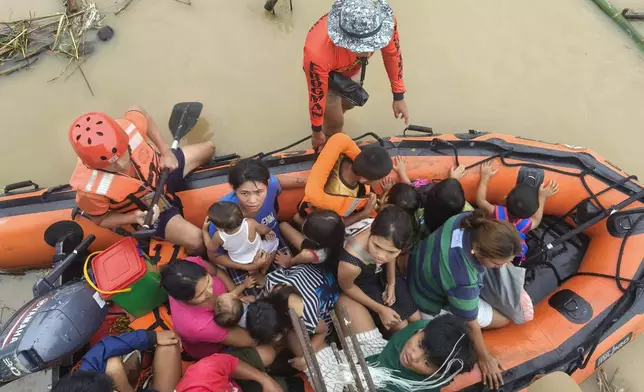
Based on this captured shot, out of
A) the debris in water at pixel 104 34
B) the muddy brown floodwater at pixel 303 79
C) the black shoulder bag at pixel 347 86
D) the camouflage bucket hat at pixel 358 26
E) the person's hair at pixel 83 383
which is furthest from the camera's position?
the debris in water at pixel 104 34

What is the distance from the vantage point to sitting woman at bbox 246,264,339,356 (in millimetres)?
1761

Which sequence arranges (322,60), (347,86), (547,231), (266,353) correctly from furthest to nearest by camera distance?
(547,231), (347,86), (322,60), (266,353)

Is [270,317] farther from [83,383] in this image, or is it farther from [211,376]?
[83,383]

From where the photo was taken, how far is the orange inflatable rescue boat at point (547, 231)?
2.20 metres

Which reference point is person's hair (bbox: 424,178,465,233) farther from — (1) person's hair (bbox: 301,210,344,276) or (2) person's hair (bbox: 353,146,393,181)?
(1) person's hair (bbox: 301,210,344,276)

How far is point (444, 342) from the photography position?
1.58 meters

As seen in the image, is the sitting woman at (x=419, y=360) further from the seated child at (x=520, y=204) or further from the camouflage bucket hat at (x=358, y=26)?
the camouflage bucket hat at (x=358, y=26)

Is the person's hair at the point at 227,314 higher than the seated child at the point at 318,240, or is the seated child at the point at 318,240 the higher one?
the seated child at the point at 318,240

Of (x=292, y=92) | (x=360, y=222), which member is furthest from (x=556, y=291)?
(x=292, y=92)

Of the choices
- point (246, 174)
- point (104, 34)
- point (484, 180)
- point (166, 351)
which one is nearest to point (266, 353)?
point (166, 351)

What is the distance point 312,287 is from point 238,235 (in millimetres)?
356

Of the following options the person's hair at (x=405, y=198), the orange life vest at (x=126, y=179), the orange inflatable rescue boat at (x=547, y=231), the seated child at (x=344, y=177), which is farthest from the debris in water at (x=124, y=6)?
the person's hair at (x=405, y=198)

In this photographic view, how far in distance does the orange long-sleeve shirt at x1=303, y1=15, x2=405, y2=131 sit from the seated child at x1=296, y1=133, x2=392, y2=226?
246 mm

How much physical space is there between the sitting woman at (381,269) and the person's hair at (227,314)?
41 cm
